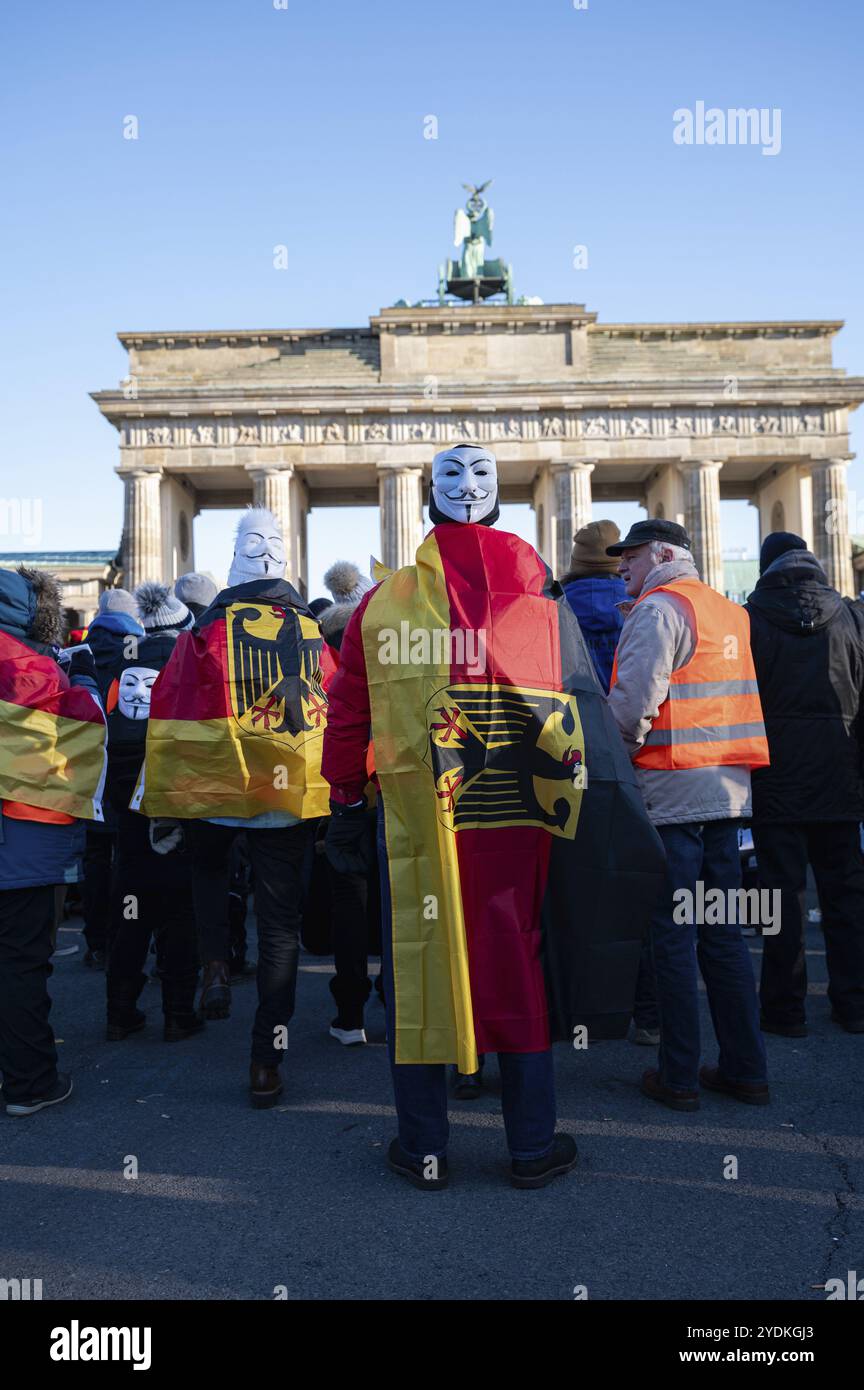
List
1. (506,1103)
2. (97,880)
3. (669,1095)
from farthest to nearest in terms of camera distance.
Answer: (97,880)
(669,1095)
(506,1103)

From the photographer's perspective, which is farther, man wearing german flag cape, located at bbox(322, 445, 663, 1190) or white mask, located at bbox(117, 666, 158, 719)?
white mask, located at bbox(117, 666, 158, 719)

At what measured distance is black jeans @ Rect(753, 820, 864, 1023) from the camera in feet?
17.0

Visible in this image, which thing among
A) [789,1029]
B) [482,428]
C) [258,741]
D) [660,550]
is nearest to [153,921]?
[258,741]

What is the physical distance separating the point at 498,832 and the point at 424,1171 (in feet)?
3.62

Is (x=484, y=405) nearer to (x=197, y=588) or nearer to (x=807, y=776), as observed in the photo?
(x=197, y=588)

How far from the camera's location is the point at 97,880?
745 centimetres

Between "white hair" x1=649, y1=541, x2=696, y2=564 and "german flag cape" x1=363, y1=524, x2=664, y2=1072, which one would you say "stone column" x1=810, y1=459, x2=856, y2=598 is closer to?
"white hair" x1=649, y1=541, x2=696, y2=564

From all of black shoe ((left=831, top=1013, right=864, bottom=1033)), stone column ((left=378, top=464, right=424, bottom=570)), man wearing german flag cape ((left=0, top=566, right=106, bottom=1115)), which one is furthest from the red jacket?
stone column ((left=378, top=464, right=424, bottom=570))

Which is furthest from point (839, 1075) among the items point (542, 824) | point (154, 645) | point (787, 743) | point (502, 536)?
point (154, 645)

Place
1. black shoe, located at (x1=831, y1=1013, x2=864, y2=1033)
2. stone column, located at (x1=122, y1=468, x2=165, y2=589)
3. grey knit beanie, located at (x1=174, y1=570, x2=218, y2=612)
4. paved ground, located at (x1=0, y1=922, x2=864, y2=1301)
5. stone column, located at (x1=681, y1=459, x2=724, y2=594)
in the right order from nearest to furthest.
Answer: paved ground, located at (x1=0, y1=922, x2=864, y2=1301) → black shoe, located at (x1=831, y1=1013, x2=864, y2=1033) → grey knit beanie, located at (x1=174, y1=570, x2=218, y2=612) → stone column, located at (x1=122, y1=468, x2=165, y2=589) → stone column, located at (x1=681, y1=459, x2=724, y2=594)

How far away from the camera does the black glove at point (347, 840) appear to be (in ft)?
12.8

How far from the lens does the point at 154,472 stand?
120ft
